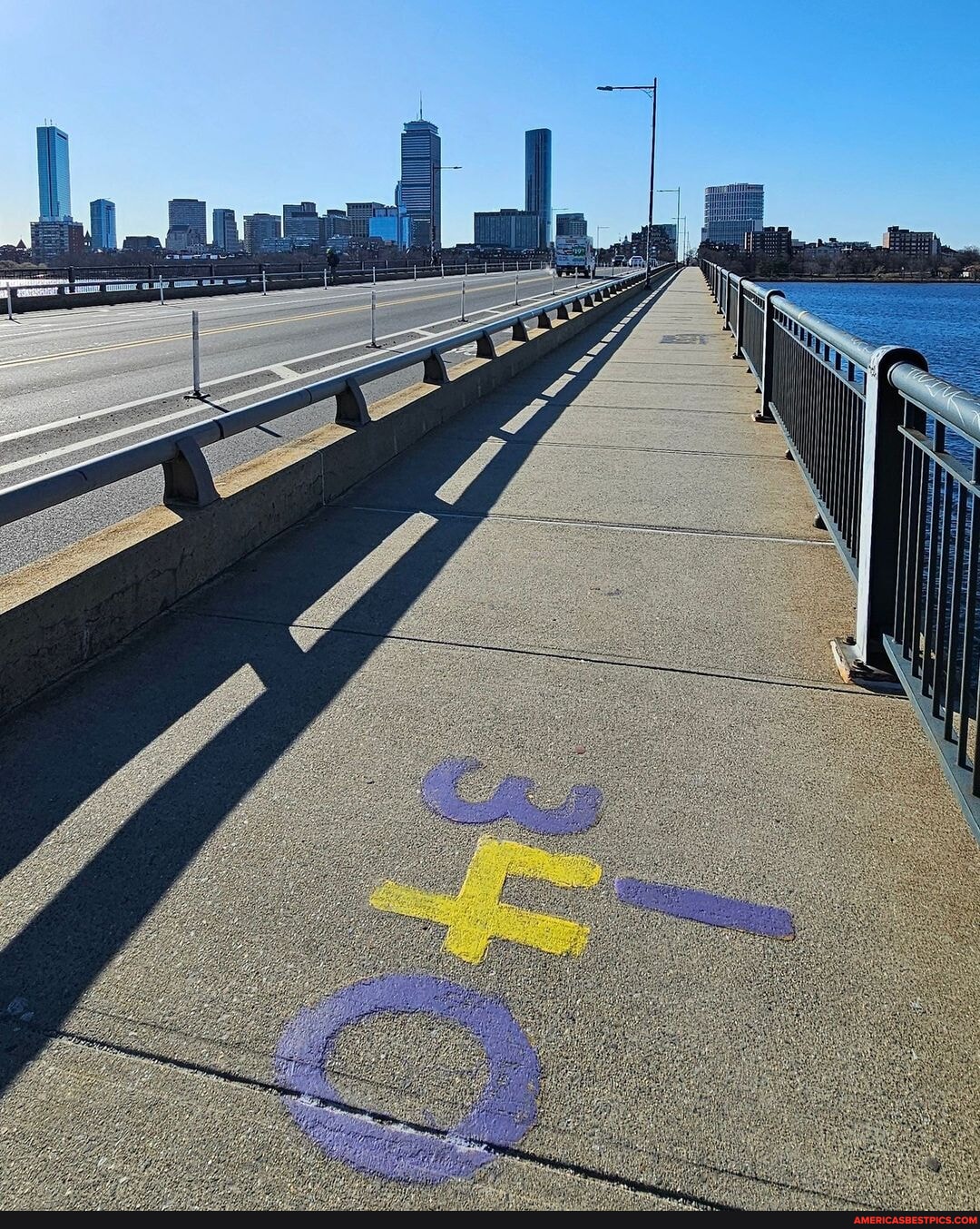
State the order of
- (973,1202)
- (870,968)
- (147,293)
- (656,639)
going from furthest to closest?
1. (147,293)
2. (656,639)
3. (870,968)
4. (973,1202)

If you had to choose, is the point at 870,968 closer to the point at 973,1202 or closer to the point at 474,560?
the point at 973,1202

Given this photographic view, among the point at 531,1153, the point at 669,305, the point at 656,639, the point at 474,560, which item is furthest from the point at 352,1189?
the point at 669,305

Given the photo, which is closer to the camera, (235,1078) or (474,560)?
(235,1078)

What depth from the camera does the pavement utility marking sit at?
2.30 metres

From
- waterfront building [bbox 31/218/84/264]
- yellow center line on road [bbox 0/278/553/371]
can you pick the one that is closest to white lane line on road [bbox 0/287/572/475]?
yellow center line on road [bbox 0/278/553/371]

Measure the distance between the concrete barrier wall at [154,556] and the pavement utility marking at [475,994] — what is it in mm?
1707

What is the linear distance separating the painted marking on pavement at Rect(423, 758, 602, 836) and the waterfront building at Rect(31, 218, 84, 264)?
99.8 metres

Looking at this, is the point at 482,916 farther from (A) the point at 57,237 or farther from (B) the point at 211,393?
(A) the point at 57,237

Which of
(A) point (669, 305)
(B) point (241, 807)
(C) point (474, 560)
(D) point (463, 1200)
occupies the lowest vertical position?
(D) point (463, 1200)

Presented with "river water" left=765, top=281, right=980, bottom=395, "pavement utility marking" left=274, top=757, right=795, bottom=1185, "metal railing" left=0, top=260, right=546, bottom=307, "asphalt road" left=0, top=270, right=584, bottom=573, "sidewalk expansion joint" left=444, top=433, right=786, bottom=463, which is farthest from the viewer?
"metal railing" left=0, top=260, right=546, bottom=307

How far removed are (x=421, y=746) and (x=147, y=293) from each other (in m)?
38.2

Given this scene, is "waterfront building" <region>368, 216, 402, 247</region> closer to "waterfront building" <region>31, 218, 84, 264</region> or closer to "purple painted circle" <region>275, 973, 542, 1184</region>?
"waterfront building" <region>31, 218, 84, 264</region>

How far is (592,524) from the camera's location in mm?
7090

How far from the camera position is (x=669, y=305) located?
33.7m
